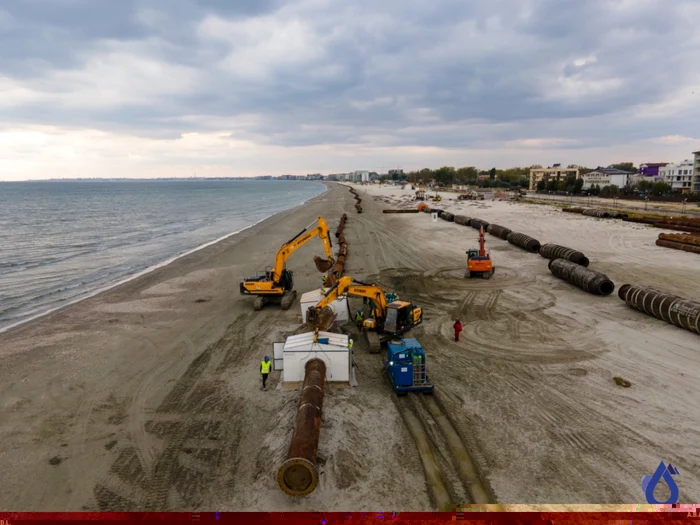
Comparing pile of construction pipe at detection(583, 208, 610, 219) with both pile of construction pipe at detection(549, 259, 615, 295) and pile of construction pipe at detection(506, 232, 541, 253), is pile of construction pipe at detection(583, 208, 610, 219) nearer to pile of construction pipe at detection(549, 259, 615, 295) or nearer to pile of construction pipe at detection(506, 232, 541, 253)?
pile of construction pipe at detection(506, 232, 541, 253)

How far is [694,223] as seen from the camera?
46.9m

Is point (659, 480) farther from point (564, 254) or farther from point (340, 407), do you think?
point (564, 254)

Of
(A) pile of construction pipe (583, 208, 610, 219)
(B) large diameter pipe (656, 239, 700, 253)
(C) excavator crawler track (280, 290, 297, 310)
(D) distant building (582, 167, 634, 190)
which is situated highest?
(D) distant building (582, 167, 634, 190)

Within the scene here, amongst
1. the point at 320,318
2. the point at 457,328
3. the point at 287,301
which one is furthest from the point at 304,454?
the point at 287,301

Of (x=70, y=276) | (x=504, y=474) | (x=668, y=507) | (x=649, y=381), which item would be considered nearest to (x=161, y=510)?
(x=504, y=474)

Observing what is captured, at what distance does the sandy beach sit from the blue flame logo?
20 centimetres

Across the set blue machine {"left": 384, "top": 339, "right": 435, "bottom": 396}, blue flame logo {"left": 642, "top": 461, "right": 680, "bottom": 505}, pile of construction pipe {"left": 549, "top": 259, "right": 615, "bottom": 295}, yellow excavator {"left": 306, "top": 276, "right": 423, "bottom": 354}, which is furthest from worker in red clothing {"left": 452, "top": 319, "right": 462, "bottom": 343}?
pile of construction pipe {"left": 549, "top": 259, "right": 615, "bottom": 295}

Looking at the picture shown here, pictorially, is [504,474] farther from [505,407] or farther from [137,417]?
[137,417]

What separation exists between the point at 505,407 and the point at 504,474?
3342mm

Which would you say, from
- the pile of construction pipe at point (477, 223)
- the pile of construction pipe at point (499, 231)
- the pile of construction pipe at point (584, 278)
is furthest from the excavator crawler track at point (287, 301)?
the pile of construction pipe at point (477, 223)

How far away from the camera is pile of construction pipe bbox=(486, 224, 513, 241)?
1786 inches

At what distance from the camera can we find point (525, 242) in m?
39.1

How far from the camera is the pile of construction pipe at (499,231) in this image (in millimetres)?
45356

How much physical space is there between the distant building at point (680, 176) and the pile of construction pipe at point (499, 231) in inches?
3802
